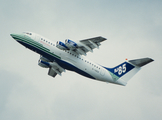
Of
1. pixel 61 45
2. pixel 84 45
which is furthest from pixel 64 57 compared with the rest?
pixel 84 45

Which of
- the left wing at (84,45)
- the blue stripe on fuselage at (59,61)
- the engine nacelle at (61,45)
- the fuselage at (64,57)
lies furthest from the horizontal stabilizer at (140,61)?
the engine nacelle at (61,45)

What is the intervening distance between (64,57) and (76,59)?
1.66m

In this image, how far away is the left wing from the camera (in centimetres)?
2898

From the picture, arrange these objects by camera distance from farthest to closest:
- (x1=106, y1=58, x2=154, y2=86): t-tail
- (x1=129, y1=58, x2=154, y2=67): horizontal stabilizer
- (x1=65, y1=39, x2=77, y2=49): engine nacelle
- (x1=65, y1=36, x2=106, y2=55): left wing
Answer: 1. (x1=106, y1=58, x2=154, y2=86): t-tail
2. (x1=129, y1=58, x2=154, y2=67): horizontal stabilizer
3. (x1=65, y1=39, x2=77, y2=49): engine nacelle
4. (x1=65, y1=36, x2=106, y2=55): left wing

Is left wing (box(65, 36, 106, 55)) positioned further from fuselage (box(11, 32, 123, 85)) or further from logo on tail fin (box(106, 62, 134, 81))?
logo on tail fin (box(106, 62, 134, 81))

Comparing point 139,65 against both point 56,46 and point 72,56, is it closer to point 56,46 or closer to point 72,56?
point 72,56

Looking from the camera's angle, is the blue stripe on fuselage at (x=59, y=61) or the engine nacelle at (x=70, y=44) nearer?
the engine nacelle at (x=70, y=44)

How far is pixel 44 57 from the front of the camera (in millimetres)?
32312

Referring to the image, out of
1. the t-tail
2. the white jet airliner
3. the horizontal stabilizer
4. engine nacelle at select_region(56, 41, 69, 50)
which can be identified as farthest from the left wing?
the horizontal stabilizer

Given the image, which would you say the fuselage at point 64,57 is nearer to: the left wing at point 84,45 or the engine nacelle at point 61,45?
the engine nacelle at point 61,45

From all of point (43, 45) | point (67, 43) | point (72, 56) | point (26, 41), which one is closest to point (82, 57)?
point (72, 56)

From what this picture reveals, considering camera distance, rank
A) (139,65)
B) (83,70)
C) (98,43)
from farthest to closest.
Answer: (139,65) → (83,70) → (98,43)

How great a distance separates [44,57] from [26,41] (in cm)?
388

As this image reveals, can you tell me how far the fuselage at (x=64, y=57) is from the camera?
29641 millimetres
